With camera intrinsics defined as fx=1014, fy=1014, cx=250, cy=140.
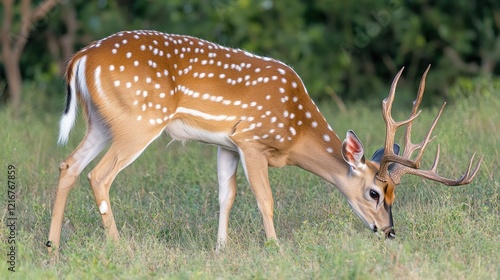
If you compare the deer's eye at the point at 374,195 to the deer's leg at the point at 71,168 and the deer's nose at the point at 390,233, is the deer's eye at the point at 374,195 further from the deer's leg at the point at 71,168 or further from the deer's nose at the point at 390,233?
the deer's leg at the point at 71,168

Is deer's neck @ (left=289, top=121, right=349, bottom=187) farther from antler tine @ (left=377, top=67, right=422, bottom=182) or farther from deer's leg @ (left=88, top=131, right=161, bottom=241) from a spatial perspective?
deer's leg @ (left=88, top=131, right=161, bottom=241)

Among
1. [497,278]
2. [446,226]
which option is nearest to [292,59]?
[446,226]

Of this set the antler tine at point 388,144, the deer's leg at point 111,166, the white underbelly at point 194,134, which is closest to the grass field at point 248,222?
the deer's leg at point 111,166

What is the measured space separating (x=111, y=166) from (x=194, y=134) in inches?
27.2

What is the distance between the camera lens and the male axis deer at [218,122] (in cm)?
699

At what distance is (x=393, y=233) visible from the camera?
278 inches

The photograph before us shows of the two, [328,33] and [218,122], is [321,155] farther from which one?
[328,33]

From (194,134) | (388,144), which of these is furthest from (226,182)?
(388,144)

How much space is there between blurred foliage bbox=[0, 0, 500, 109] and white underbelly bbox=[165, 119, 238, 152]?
23.4ft

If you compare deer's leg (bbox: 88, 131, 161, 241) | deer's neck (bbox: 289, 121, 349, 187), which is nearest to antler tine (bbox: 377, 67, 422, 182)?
deer's neck (bbox: 289, 121, 349, 187)

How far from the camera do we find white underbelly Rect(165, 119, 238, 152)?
7328 millimetres

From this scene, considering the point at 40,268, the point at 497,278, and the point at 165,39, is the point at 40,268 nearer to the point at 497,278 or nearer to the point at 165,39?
the point at 165,39

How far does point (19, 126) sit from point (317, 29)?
234 inches

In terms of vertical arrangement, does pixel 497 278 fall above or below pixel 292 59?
above
